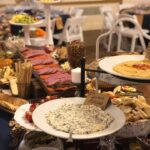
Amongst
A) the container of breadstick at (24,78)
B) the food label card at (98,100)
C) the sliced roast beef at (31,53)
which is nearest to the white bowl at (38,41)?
the sliced roast beef at (31,53)

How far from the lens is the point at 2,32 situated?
2752 mm

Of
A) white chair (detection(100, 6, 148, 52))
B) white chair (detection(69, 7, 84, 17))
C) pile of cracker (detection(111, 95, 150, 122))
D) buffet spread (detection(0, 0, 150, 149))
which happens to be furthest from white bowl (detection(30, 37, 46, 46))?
white chair (detection(69, 7, 84, 17))

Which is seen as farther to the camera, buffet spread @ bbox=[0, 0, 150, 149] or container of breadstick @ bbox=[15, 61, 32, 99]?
container of breadstick @ bbox=[15, 61, 32, 99]

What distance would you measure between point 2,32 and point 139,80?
197 centimetres

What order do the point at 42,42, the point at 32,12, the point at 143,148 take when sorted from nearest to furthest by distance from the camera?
the point at 143,148
the point at 42,42
the point at 32,12

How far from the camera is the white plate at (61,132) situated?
91 centimetres

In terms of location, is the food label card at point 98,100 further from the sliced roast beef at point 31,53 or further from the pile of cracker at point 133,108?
the sliced roast beef at point 31,53

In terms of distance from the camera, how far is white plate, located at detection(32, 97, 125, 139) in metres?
0.91

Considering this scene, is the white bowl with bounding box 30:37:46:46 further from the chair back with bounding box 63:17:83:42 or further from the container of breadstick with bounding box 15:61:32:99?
the chair back with bounding box 63:17:83:42

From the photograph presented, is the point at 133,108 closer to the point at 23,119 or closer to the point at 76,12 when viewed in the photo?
the point at 23,119

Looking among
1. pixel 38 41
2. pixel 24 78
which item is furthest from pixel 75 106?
pixel 38 41

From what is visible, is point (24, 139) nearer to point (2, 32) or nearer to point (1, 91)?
point (1, 91)

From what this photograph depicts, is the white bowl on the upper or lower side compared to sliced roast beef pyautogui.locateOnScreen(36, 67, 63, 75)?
lower

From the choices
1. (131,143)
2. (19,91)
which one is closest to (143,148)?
(131,143)
